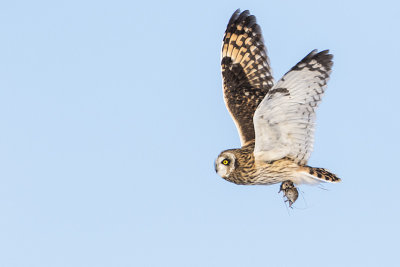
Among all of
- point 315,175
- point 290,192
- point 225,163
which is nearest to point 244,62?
point 225,163

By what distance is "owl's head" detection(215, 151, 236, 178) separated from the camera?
8945 millimetres

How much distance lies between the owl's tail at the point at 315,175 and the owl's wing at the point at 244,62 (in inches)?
63.2

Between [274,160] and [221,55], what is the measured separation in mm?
2426

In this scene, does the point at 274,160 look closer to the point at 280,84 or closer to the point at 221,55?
the point at 280,84

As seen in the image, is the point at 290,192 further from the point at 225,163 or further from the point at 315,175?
the point at 225,163

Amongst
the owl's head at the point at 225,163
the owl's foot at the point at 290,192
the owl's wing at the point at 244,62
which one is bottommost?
the owl's foot at the point at 290,192

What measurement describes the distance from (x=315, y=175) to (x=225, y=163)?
1.11 meters

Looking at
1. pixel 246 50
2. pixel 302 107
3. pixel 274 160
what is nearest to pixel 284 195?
pixel 274 160

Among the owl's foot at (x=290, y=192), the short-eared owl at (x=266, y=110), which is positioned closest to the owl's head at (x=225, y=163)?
the short-eared owl at (x=266, y=110)

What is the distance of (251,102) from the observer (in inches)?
398

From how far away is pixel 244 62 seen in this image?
416 inches

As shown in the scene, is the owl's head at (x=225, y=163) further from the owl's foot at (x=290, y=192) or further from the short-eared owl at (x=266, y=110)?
the owl's foot at (x=290, y=192)

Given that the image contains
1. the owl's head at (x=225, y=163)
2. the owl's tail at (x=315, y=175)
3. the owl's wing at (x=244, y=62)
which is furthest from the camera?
the owl's wing at (x=244, y=62)

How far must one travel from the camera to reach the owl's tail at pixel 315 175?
8.73 m
